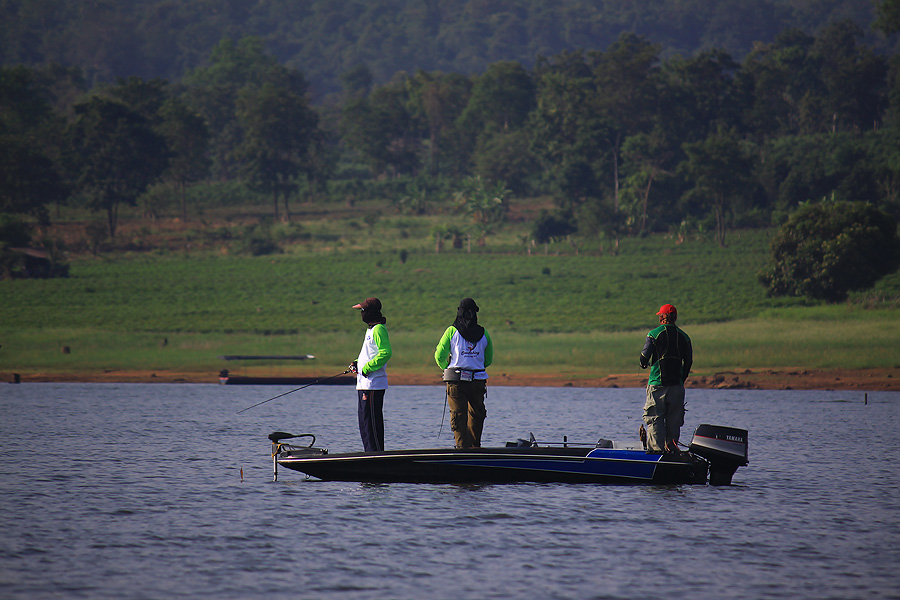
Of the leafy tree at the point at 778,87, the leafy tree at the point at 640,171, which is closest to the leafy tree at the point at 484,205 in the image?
the leafy tree at the point at 640,171

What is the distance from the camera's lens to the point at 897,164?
86.8m

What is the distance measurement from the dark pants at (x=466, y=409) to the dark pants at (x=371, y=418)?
115 centimetres

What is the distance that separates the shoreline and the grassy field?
42.8 inches

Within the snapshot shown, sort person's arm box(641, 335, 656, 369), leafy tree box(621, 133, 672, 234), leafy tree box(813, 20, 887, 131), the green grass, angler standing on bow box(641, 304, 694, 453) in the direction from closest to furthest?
person's arm box(641, 335, 656, 369)
angler standing on bow box(641, 304, 694, 453)
the green grass
leafy tree box(621, 133, 672, 234)
leafy tree box(813, 20, 887, 131)

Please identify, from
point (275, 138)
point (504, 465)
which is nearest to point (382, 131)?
point (275, 138)

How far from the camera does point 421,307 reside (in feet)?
199

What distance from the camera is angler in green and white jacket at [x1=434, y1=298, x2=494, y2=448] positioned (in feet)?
52.1

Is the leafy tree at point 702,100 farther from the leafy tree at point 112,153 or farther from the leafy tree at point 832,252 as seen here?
the leafy tree at point 112,153

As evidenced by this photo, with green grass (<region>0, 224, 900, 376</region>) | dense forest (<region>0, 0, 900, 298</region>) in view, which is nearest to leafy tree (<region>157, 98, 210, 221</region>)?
dense forest (<region>0, 0, 900, 298</region>)

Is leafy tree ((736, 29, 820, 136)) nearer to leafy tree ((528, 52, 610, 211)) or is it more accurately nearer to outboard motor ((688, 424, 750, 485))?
leafy tree ((528, 52, 610, 211))

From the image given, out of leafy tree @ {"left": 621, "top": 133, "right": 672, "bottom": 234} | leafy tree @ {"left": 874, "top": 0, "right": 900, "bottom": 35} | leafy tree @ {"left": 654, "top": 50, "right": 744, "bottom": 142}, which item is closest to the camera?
leafy tree @ {"left": 874, "top": 0, "right": 900, "bottom": 35}

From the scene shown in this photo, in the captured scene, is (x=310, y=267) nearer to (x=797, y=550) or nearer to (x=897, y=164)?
(x=897, y=164)

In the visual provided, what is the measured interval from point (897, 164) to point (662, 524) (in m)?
82.6

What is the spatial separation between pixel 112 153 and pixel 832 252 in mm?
63025
